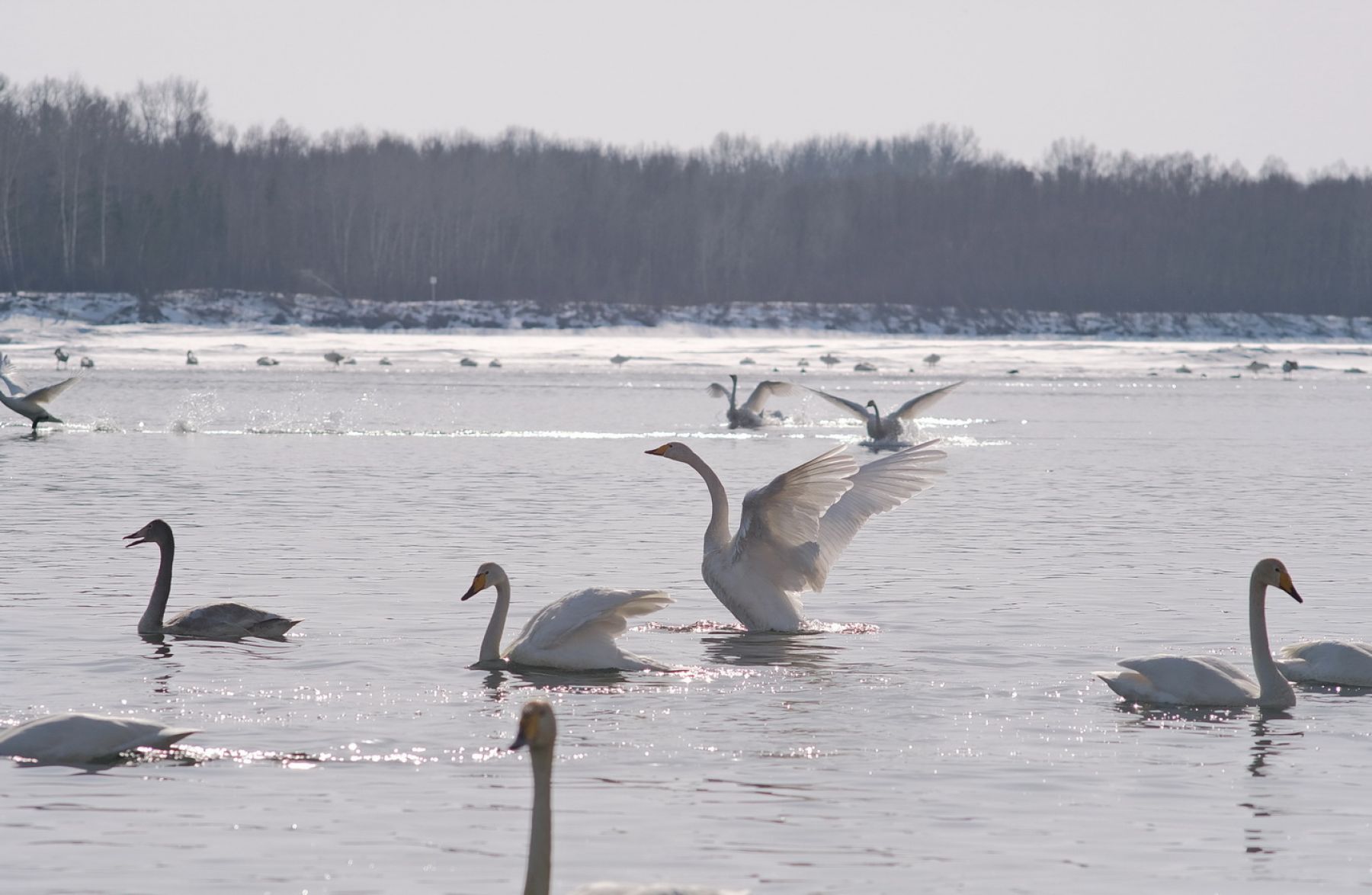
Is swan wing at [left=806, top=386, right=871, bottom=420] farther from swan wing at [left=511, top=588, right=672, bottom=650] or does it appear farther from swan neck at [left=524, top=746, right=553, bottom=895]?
swan neck at [left=524, top=746, right=553, bottom=895]

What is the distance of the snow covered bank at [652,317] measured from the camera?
7012cm

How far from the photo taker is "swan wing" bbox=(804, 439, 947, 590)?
11.7 metres

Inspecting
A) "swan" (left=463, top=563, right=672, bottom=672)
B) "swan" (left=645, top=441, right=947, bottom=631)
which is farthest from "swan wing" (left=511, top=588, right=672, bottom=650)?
"swan" (left=645, top=441, right=947, bottom=631)

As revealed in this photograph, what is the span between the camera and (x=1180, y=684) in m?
→ 8.80

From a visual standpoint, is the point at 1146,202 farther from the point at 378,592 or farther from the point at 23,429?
the point at 378,592

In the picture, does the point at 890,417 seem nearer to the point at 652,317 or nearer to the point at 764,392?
the point at 764,392

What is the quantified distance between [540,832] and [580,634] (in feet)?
16.5

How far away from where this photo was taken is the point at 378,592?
1265 centimetres

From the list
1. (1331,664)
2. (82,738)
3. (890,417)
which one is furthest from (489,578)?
(890,417)

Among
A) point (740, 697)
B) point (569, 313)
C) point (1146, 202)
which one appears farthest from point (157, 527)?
point (1146, 202)

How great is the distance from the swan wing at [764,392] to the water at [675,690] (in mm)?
3951

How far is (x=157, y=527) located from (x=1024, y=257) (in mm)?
105749

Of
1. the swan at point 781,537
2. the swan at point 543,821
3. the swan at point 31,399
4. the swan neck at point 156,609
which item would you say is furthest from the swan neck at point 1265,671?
the swan at point 31,399

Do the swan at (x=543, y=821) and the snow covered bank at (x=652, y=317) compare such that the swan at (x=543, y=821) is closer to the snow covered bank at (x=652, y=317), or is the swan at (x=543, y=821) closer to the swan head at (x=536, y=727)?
the swan head at (x=536, y=727)
